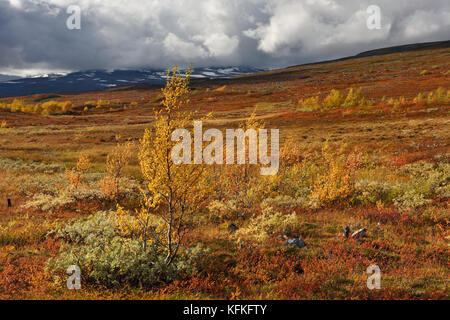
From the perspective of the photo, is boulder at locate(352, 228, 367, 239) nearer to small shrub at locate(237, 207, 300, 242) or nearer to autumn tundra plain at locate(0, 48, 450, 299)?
autumn tundra plain at locate(0, 48, 450, 299)

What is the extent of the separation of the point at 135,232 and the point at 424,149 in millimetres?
23980

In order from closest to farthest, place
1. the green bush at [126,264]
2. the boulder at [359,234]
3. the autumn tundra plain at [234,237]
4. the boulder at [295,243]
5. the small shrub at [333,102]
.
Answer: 1. the autumn tundra plain at [234,237]
2. the green bush at [126,264]
3. the boulder at [295,243]
4. the boulder at [359,234]
5. the small shrub at [333,102]

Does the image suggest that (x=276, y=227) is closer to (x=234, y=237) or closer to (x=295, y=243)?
(x=295, y=243)

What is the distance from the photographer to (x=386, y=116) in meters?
38.2

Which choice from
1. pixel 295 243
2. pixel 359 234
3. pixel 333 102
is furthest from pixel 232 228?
pixel 333 102

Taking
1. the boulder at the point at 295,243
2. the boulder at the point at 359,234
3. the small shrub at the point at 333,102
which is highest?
the small shrub at the point at 333,102

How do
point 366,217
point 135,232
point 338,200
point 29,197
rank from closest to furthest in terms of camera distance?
point 135,232
point 366,217
point 338,200
point 29,197

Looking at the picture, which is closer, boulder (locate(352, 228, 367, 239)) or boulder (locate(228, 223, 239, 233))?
boulder (locate(352, 228, 367, 239))

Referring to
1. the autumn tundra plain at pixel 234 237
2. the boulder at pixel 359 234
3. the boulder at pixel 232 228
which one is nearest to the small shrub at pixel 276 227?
the autumn tundra plain at pixel 234 237

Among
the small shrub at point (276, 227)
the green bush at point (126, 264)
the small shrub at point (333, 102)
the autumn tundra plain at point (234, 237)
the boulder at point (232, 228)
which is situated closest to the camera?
the autumn tundra plain at point (234, 237)

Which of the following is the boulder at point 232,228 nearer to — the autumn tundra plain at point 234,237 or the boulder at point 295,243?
the autumn tundra plain at point 234,237

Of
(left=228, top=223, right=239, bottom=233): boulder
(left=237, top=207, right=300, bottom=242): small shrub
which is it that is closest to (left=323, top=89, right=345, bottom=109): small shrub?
(left=237, top=207, right=300, bottom=242): small shrub

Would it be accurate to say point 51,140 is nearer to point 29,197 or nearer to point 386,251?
point 29,197

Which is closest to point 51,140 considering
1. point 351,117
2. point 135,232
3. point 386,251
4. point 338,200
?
point 135,232
